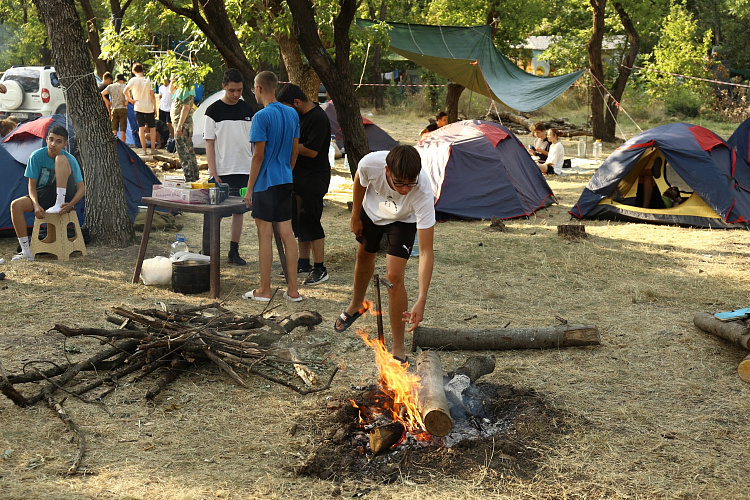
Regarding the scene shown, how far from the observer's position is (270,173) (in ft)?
18.8

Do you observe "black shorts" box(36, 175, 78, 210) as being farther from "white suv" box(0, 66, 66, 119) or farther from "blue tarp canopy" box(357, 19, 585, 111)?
"white suv" box(0, 66, 66, 119)

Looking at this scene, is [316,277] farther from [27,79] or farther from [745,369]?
[27,79]

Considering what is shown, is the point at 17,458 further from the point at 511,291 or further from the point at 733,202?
the point at 733,202

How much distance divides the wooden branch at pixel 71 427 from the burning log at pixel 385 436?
1.37m

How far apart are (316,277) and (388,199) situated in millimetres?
2464

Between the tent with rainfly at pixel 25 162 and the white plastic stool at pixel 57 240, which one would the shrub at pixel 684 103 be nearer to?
the tent with rainfly at pixel 25 162

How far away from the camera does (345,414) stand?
3811 millimetres

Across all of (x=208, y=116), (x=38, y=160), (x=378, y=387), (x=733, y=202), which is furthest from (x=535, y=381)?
(x=733, y=202)

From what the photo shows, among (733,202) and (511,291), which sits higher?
(733,202)

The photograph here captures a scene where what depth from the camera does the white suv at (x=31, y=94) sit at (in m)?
18.1

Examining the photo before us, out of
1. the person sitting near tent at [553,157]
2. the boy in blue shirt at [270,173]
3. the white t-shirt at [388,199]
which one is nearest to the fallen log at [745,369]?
the white t-shirt at [388,199]

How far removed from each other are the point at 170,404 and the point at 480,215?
22.5 feet

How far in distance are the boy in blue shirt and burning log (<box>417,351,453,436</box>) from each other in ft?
7.93

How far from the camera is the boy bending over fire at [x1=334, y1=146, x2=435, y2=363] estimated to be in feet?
12.5
